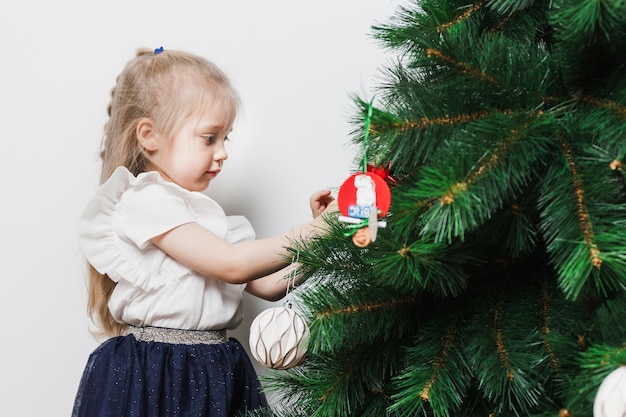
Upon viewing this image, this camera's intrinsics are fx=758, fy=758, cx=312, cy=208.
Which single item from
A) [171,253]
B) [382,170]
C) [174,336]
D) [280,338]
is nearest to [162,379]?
[174,336]

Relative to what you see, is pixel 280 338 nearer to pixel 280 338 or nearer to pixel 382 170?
pixel 280 338

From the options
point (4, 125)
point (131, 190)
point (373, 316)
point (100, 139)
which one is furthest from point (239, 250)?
point (4, 125)

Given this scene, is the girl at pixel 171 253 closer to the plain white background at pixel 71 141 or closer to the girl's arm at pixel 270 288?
the girl's arm at pixel 270 288

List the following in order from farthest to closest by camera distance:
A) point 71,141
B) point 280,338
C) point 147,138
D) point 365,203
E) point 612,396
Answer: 1. point 71,141
2. point 147,138
3. point 280,338
4. point 365,203
5. point 612,396

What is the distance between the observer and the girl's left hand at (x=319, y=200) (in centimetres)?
108

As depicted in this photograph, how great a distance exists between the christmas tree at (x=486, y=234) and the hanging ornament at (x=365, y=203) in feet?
0.07

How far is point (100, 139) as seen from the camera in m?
1.35

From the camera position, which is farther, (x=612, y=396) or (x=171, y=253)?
(x=171, y=253)

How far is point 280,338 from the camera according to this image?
0.81 m

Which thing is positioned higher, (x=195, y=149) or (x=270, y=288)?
(x=195, y=149)

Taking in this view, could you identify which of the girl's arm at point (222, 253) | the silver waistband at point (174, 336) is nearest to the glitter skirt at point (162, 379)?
the silver waistband at point (174, 336)

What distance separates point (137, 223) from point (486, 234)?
54 cm

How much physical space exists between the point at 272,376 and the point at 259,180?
0.45 metres

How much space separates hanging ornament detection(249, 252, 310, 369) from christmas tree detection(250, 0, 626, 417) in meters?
0.03
